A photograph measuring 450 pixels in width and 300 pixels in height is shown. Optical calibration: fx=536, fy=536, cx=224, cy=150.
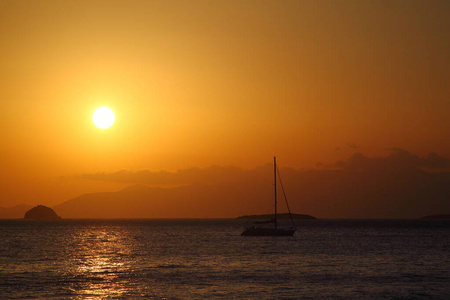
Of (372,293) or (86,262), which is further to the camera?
(86,262)

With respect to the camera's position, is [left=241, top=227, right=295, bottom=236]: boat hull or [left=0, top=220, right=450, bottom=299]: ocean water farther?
[left=241, top=227, right=295, bottom=236]: boat hull

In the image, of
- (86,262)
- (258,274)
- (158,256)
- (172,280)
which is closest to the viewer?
(172,280)

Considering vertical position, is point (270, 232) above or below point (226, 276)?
above

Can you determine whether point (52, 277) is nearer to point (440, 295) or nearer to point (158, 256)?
point (158, 256)

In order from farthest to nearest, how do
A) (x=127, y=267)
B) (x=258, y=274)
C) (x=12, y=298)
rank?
(x=127, y=267), (x=258, y=274), (x=12, y=298)

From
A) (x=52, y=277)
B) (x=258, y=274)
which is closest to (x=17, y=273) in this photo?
(x=52, y=277)

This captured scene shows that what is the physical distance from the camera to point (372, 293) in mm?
48781

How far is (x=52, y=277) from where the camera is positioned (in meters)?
60.1

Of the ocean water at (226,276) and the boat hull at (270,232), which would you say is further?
the boat hull at (270,232)

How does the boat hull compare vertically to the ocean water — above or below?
above

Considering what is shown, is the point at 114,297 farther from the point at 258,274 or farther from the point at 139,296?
the point at 258,274

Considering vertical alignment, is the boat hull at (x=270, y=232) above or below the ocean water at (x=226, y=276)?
above

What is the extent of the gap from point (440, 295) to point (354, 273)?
17116 millimetres

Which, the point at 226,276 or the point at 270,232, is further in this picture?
the point at 270,232
